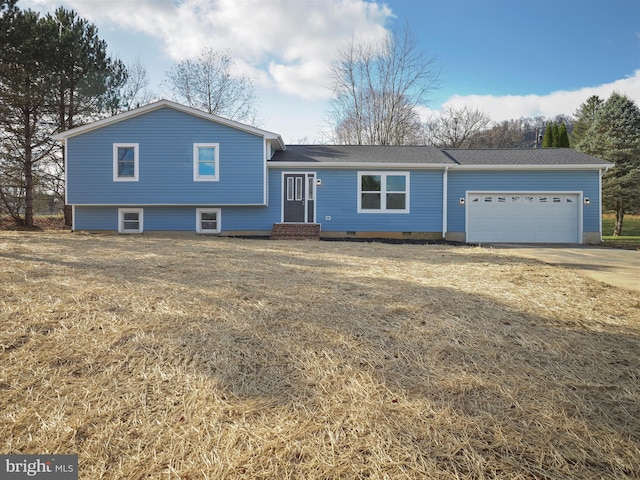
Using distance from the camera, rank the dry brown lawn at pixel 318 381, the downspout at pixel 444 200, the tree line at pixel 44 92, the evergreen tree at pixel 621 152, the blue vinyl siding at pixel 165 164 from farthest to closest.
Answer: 1. the evergreen tree at pixel 621 152
2. the tree line at pixel 44 92
3. the downspout at pixel 444 200
4. the blue vinyl siding at pixel 165 164
5. the dry brown lawn at pixel 318 381

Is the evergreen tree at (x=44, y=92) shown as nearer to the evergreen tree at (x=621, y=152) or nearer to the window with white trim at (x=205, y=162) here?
the window with white trim at (x=205, y=162)

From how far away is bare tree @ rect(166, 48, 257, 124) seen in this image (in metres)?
22.4

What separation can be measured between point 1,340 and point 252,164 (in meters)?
10.3

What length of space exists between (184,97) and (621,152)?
27.3 m

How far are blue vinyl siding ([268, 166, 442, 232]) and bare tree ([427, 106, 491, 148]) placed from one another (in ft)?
63.7

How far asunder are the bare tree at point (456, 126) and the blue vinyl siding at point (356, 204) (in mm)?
19407

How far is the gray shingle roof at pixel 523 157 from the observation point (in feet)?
40.4

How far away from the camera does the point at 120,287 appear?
3.75m

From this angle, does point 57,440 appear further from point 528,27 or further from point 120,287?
point 528,27

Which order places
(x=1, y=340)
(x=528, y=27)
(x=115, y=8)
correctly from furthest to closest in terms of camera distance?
1. (x=528, y=27)
2. (x=115, y=8)
3. (x=1, y=340)

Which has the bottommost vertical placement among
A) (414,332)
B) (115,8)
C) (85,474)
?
(85,474)

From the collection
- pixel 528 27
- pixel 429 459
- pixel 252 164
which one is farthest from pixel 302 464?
pixel 528 27

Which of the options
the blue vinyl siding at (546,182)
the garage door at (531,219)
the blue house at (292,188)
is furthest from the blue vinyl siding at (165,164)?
the garage door at (531,219)

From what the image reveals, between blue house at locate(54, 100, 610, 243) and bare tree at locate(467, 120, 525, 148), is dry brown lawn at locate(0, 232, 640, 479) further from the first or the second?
bare tree at locate(467, 120, 525, 148)
